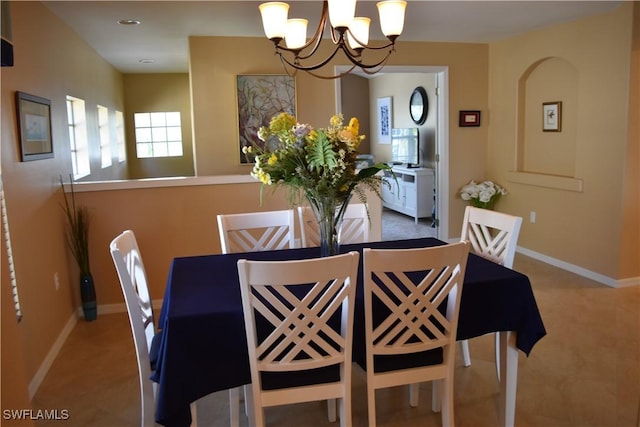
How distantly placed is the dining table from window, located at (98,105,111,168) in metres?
4.28

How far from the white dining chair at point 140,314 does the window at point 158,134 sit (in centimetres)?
666

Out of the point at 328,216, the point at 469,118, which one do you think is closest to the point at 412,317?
the point at 328,216

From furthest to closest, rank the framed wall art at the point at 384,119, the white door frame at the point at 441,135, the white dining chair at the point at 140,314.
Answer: the framed wall art at the point at 384,119 → the white door frame at the point at 441,135 → the white dining chair at the point at 140,314

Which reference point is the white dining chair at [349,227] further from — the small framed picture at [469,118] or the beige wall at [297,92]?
the small framed picture at [469,118]

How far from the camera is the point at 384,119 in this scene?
352 inches

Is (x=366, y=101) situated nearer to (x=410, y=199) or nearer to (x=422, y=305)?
(x=410, y=199)

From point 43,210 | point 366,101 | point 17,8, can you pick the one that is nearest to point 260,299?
point 43,210

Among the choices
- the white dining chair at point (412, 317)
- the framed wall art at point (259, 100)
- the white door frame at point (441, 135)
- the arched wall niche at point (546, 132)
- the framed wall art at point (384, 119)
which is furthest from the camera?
the framed wall art at point (384, 119)

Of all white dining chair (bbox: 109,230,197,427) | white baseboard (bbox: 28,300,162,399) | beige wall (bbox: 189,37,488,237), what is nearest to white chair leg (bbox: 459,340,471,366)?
white dining chair (bbox: 109,230,197,427)

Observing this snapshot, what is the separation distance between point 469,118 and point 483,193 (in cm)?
86

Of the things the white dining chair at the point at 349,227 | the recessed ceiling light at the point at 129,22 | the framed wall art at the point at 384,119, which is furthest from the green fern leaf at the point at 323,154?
the framed wall art at the point at 384,119

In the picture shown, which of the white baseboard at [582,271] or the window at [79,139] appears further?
the window at [79,139]

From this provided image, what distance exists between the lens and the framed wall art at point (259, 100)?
16.7 ft

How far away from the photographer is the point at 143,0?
11.9ft
